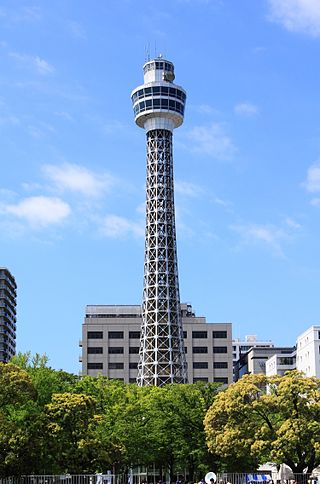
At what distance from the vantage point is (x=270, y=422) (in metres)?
62.6

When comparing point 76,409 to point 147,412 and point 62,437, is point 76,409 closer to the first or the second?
point 62,437

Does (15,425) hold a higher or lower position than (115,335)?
lower

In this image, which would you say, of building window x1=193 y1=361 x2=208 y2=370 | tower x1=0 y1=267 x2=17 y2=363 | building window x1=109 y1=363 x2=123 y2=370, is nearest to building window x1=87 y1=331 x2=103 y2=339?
building window x1=109 y1=363 x2=123 y2=370

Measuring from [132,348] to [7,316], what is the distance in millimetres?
24755

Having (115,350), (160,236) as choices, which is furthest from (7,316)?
(160,236)

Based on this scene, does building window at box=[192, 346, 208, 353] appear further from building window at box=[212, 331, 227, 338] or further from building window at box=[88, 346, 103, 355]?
building window at box=[88, 346, 103, 355]

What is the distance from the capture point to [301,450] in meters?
59.0

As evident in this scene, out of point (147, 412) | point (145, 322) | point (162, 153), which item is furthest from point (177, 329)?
point (147, 412)

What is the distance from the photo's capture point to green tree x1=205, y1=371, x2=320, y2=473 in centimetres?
5875

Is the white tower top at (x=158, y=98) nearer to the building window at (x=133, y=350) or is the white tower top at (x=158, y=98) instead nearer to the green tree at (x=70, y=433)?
the building window at (x=133, y=350)

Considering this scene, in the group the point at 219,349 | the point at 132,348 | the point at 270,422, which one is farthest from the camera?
the point at 132,348

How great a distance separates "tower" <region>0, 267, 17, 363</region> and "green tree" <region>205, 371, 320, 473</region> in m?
95.7

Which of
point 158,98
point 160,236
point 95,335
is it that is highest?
point 158,98

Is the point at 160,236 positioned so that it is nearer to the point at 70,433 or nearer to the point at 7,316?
the point at 7,316
